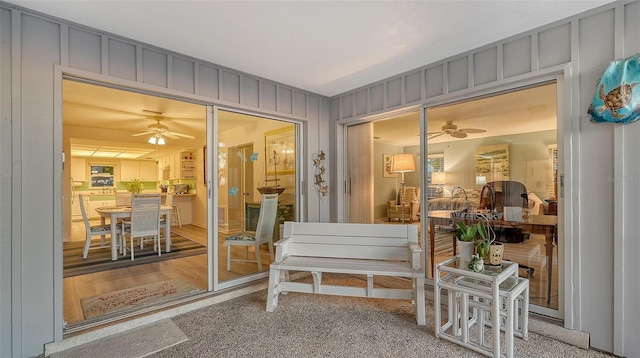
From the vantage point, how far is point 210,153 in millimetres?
3102

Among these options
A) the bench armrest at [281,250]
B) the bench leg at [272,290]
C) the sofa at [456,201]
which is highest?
the sofa at [456,201]

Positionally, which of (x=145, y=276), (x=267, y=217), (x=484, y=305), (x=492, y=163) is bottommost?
(x=145, y=276)

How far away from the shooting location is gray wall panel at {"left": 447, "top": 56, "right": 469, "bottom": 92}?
110 inches

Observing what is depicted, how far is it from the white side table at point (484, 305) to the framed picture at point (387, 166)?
139cm

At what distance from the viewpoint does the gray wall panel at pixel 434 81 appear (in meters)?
2.98

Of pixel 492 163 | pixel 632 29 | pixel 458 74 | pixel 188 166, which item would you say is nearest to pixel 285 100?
pixel 458 74

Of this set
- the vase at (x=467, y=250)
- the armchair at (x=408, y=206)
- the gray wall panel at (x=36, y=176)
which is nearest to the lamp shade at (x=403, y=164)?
the armchair at (x=408, y=206)

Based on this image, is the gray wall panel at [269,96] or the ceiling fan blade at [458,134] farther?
the gray wall panel at [269,96]

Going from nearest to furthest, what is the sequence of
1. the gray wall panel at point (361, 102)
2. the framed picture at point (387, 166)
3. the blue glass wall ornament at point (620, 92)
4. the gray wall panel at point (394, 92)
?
the blue glass wall ornament at point (620, 92), the gray wall panel at point (394, 92), the framed picture at point (387, 166), the gray wall panel at point (361, 102)

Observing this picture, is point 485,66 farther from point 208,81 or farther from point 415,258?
point 208,81

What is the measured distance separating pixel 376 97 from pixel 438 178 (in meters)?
1.24

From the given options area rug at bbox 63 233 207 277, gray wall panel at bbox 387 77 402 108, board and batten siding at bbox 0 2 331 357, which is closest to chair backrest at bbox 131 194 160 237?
area rug at bbox 63 233 207 277

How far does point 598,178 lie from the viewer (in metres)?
2.10

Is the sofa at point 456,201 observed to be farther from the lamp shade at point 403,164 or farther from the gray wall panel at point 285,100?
the gray wall panel at point 285,100
